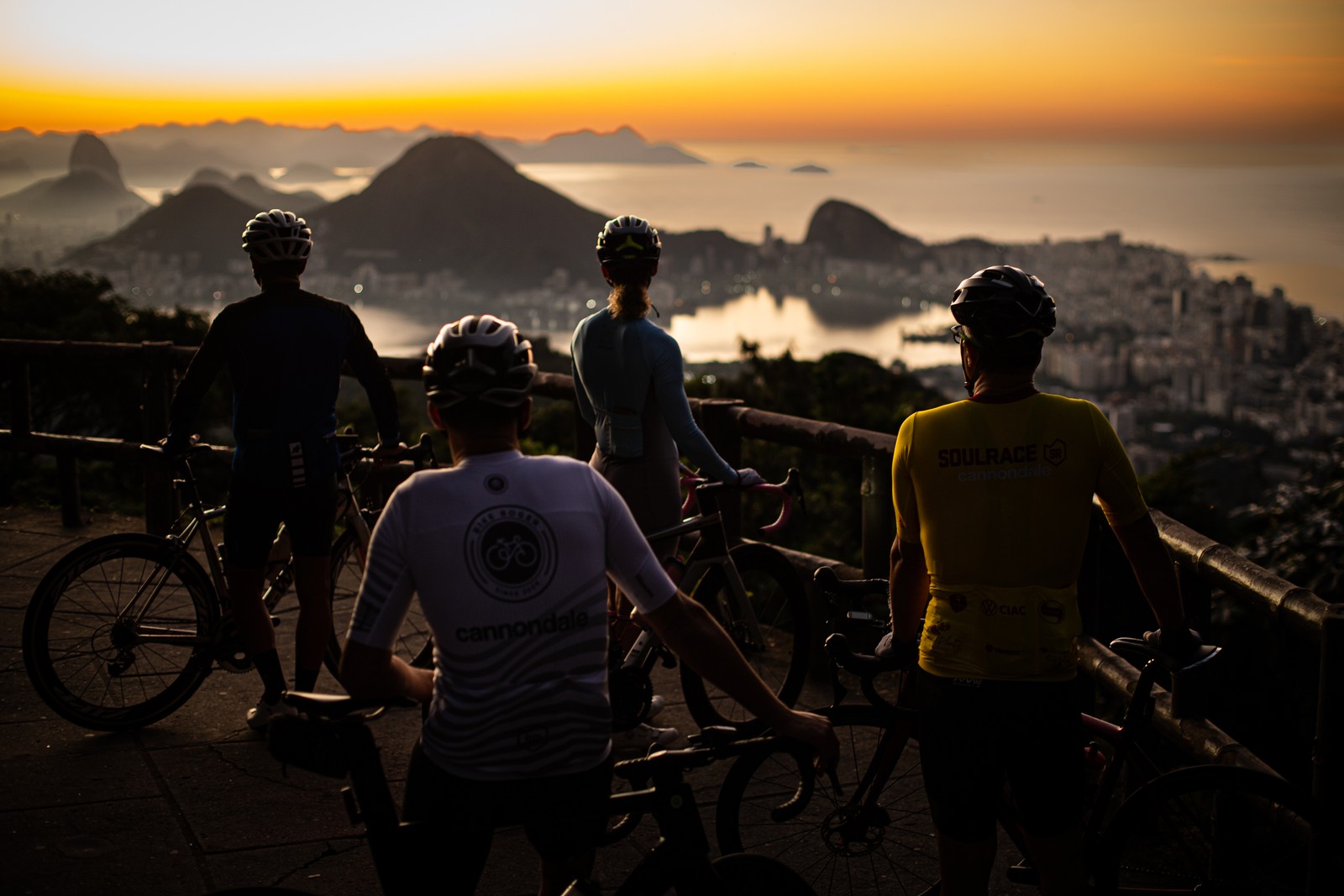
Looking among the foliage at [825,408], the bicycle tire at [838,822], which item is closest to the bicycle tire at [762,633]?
the bicycle tire at [838,822]

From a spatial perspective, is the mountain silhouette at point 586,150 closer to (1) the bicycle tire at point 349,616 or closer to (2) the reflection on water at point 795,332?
(2) the reflection on water at point 795,332

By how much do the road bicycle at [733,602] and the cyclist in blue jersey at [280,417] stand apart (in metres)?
1.28

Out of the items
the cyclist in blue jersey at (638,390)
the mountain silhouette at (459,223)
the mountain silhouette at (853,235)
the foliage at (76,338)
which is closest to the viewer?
the cyclist in blue jersey at (638,390)

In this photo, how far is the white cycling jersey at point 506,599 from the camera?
2146mm

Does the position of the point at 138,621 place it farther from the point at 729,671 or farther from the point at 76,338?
the point at 76,338

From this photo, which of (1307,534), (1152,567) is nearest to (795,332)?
(1307,534)

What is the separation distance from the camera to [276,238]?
4.45 m

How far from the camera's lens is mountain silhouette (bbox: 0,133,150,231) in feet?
239

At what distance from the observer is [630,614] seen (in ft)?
15.5

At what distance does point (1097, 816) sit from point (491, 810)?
72.9 inches

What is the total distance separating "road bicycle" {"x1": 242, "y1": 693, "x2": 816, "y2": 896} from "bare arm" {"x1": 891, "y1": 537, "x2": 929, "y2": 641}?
933 mm

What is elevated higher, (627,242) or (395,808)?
(627,242)

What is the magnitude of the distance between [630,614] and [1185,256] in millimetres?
100552

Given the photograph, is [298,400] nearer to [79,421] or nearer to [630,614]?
[630,614]
